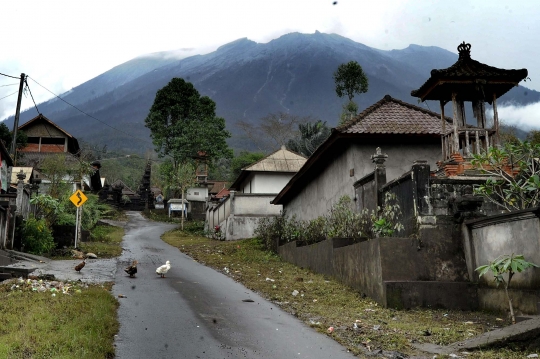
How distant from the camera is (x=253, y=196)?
102 ft

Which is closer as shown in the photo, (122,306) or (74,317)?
(74,317)

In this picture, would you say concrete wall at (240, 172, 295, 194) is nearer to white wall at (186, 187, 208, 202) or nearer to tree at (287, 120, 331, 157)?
tree at (287, 120, 331, 157)

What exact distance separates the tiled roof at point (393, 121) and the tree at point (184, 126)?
37.0m

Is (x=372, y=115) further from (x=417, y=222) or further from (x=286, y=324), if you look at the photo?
(x=286, y=324)

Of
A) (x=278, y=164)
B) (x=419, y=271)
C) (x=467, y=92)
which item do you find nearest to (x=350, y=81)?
(x=278, y=164)

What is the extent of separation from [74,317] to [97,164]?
50255 millimetres

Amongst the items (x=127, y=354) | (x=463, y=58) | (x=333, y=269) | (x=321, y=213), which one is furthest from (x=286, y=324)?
(x=321, y=213)

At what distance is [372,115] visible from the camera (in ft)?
56.0

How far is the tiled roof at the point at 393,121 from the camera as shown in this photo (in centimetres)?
1614

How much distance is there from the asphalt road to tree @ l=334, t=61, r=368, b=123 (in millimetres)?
38505

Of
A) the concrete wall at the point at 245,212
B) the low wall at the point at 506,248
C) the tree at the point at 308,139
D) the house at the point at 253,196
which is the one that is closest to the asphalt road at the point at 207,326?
the low wall at the point at 506,248

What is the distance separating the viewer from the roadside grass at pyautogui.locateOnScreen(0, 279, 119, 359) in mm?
5934

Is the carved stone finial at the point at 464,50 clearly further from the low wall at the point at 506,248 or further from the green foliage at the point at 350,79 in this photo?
the green foliage at the point at 350,79

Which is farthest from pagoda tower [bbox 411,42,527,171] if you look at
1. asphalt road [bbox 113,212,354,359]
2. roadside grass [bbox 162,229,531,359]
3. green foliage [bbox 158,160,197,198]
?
green foliage [bbox 158,160,197,198]
